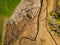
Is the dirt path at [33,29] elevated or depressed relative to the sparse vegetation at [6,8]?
depressed

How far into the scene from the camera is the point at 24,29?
61.4 inches

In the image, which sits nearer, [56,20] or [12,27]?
[56,20]

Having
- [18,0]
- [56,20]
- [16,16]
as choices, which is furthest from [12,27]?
[56,20]

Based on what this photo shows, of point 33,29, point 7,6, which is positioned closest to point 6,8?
point 7,6

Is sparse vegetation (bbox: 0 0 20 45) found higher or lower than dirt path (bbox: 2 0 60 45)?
higher

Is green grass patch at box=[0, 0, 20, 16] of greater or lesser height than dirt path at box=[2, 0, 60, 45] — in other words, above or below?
above

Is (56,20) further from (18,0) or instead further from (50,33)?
(18,0)

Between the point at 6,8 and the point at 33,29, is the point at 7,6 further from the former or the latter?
the point at 33,29

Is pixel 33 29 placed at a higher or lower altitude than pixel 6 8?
lower

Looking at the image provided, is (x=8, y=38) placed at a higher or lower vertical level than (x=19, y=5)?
lower

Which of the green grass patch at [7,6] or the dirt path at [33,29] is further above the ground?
the green grass patch at [7,6]

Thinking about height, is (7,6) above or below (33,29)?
above

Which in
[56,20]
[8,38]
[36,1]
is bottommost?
[8,38]

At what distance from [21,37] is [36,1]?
0.28 m
